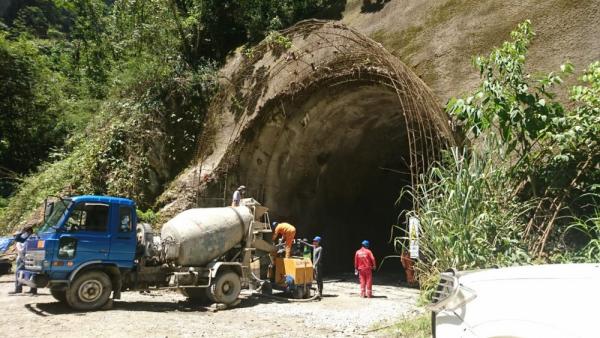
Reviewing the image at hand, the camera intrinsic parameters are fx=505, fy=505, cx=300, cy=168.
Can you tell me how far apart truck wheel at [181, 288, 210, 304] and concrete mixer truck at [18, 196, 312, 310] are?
2 cm

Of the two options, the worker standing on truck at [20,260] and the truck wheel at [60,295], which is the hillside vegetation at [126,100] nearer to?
the worker standing on truck at [20,260]

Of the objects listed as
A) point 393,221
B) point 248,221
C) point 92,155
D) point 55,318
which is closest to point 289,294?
point 248,221

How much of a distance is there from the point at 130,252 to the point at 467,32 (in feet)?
29.5

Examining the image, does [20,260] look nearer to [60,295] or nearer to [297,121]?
[60,295]

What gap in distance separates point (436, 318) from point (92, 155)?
14.6m

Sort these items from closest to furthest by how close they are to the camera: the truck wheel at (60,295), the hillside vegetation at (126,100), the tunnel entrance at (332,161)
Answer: the truck wheel at (60,295) → the tunnel entrance at (332,161) → the hillside vegetation at (126,100)

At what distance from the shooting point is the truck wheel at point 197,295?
10.9m

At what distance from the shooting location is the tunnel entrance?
15.0m

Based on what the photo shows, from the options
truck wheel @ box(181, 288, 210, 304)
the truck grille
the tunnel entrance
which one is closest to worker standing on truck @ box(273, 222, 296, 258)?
truck wheel @ box(181, 288, 210, 304)

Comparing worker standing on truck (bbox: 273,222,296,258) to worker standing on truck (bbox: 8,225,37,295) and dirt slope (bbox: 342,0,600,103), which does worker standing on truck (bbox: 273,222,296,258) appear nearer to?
dirt slope (bbox: 342,0,600,103)

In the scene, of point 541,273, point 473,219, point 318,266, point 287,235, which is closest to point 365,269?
point 318,266

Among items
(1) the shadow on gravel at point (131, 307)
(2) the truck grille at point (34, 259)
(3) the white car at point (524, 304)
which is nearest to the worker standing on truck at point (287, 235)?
(1) the shadow on gravel at point (131, 307)

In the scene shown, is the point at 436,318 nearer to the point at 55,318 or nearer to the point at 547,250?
the point at 547,250

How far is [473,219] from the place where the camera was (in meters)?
7.40
